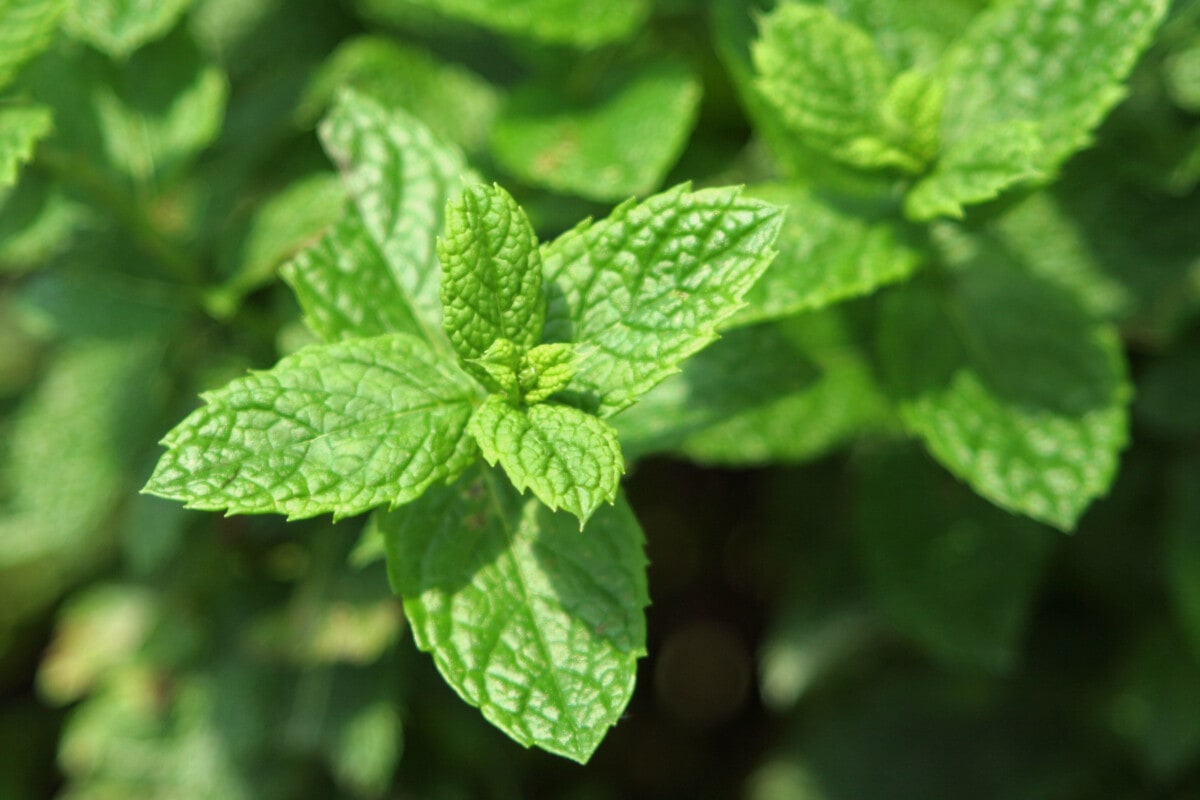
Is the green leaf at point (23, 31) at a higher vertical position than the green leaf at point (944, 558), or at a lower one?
higher

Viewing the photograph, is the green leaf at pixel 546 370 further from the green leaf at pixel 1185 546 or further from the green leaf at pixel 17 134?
the green leaf at pixel 1185 546

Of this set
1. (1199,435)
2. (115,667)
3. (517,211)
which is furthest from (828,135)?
(115,667)

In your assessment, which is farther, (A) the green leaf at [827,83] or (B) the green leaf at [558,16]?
(B) the green leaf at [558,16]

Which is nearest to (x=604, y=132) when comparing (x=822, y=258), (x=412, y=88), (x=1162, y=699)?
(x=412, y=88)

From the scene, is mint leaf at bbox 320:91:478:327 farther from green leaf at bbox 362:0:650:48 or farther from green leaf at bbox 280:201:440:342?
green leaf at bbox 362:0:650:48

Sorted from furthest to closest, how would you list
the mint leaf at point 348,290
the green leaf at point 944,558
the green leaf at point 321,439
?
the green leaf at point 944,558, the mint leaf at point 348,290, the green leaf at point 321,439

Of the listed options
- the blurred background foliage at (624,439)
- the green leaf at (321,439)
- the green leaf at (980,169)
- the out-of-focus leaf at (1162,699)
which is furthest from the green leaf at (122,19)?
the out-of-focus leaf at (1162,699)
